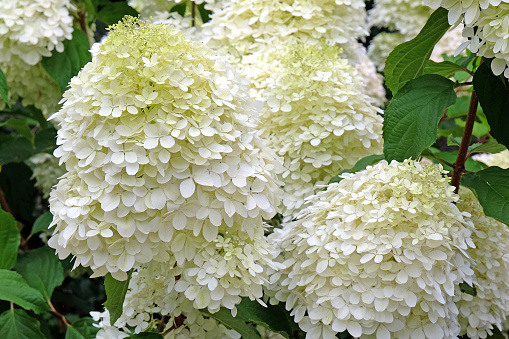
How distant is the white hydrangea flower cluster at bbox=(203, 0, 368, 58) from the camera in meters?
1.19

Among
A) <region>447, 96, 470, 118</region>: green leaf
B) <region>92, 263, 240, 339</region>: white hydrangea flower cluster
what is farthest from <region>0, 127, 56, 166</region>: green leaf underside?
<region>447, 96, 470, 118</region>: green leaf

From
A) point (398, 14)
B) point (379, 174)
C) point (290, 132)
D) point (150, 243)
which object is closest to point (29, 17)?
point (290, 132)

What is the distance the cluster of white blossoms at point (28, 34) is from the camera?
4.00ft

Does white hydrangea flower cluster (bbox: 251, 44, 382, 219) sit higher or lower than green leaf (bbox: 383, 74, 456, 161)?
lower

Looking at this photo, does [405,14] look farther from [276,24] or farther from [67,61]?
[67,61]

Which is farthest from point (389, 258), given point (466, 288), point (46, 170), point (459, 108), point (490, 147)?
point (46, 170)

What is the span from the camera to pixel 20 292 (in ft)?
3.29

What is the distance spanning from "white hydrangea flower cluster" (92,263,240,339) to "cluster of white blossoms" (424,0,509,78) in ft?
1.72

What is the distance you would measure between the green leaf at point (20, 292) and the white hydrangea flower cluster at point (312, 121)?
1.51 ft

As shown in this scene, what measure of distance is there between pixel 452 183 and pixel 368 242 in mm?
242

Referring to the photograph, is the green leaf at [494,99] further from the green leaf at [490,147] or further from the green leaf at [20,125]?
the green leaf at [20,125]

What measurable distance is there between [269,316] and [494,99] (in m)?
0.47

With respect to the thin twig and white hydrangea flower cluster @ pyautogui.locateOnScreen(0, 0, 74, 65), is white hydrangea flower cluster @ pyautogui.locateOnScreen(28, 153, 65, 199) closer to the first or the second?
white hydrangea flower cluster @ pyautogui.locateOnScreen(0, 0, 74, 65)

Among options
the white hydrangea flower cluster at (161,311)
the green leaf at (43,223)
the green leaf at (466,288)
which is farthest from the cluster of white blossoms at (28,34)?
the green leaf at (466,288)
